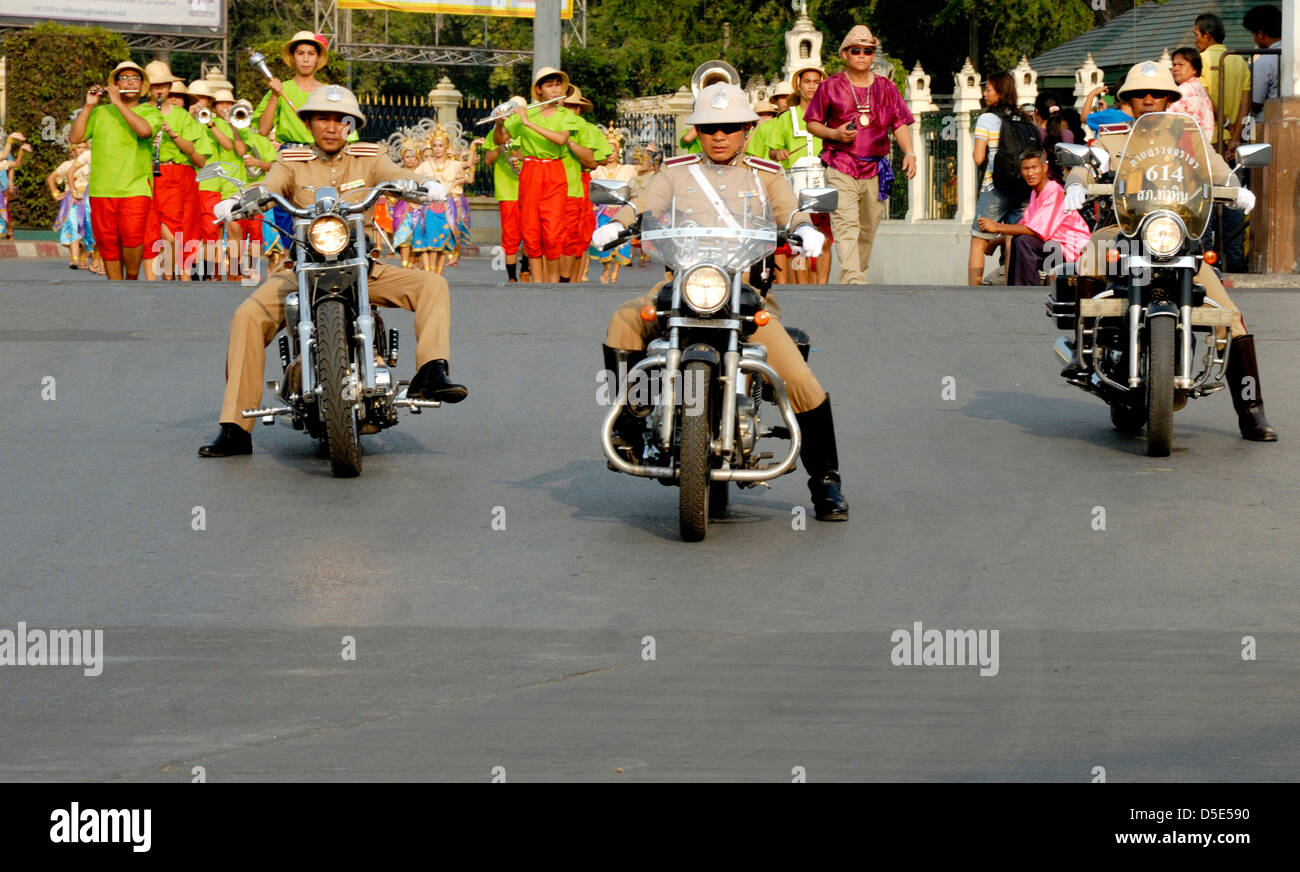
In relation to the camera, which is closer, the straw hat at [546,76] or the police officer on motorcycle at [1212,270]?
the police officer on motorcycle at [1212,270]

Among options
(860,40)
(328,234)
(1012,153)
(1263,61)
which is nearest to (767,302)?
(328,234)

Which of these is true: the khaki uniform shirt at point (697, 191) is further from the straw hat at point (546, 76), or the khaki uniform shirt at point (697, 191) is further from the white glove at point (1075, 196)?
the straw hat at point (546, 76)

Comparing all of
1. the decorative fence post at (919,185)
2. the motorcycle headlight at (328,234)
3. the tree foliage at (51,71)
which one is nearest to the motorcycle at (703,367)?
the motorcycle headlight at (328,234)

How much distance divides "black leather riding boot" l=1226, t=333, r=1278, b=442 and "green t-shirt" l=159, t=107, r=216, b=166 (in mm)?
11202

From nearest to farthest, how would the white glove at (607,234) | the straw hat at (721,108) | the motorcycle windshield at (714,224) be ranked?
the motorcycle windshield at (714,224)
the white glove at (607,234)
the straw hat at (721,108)

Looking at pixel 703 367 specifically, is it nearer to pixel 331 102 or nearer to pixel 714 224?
pixel 714 224

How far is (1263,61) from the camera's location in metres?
19.2

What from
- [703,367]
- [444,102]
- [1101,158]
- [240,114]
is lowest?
[703,367]

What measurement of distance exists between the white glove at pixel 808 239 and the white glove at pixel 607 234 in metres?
0.67

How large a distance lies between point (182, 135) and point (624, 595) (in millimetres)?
13225

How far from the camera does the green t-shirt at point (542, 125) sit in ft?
61.0

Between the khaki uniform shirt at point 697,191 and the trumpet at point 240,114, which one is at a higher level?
the trumpet at point 240,114
